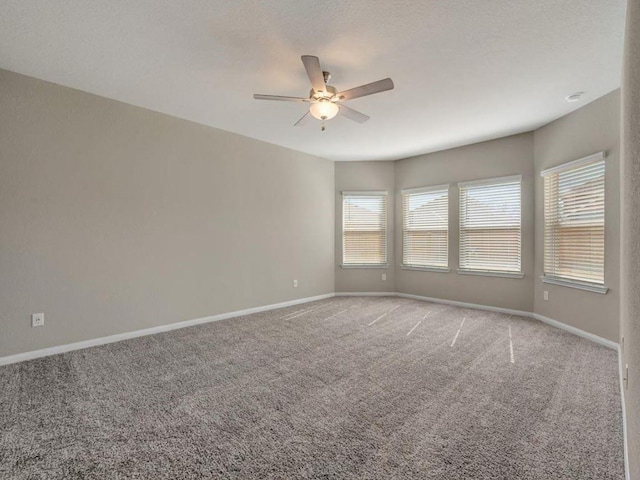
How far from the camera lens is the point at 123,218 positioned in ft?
11.9

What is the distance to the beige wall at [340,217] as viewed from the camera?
629 cm

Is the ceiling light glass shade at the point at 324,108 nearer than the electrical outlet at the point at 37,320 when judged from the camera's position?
Yes

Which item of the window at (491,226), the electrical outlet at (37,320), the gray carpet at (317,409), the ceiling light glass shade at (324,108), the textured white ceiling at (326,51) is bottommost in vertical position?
the gray carpet at (317,409)

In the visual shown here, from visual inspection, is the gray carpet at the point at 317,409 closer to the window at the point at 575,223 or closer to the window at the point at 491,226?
the window at the point at 575,223

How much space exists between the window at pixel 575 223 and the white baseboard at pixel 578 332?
534mm

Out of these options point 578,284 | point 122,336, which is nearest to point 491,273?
point 578,284

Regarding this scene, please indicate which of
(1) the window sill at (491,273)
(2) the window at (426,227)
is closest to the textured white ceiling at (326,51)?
(2) the window at (426,227)

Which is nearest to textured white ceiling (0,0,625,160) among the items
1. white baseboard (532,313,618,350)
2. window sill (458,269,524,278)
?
window sill (458,269,524,278)

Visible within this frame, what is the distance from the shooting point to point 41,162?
3.11m

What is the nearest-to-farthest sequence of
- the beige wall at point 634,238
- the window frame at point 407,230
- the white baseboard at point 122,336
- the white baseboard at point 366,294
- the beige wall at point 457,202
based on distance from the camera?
the beige wall at point 634,238 < the white baseboard at point 122,336 < the beige wall at point 457,202 < the window frame at point 407,230 < the white baseboard at point 366,294

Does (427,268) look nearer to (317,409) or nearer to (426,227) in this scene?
(426,227)

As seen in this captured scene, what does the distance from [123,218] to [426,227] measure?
4.82 m

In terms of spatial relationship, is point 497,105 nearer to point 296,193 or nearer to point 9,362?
point 296,193

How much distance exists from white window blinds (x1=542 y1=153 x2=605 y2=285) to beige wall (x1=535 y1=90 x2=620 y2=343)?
0.11 metres
